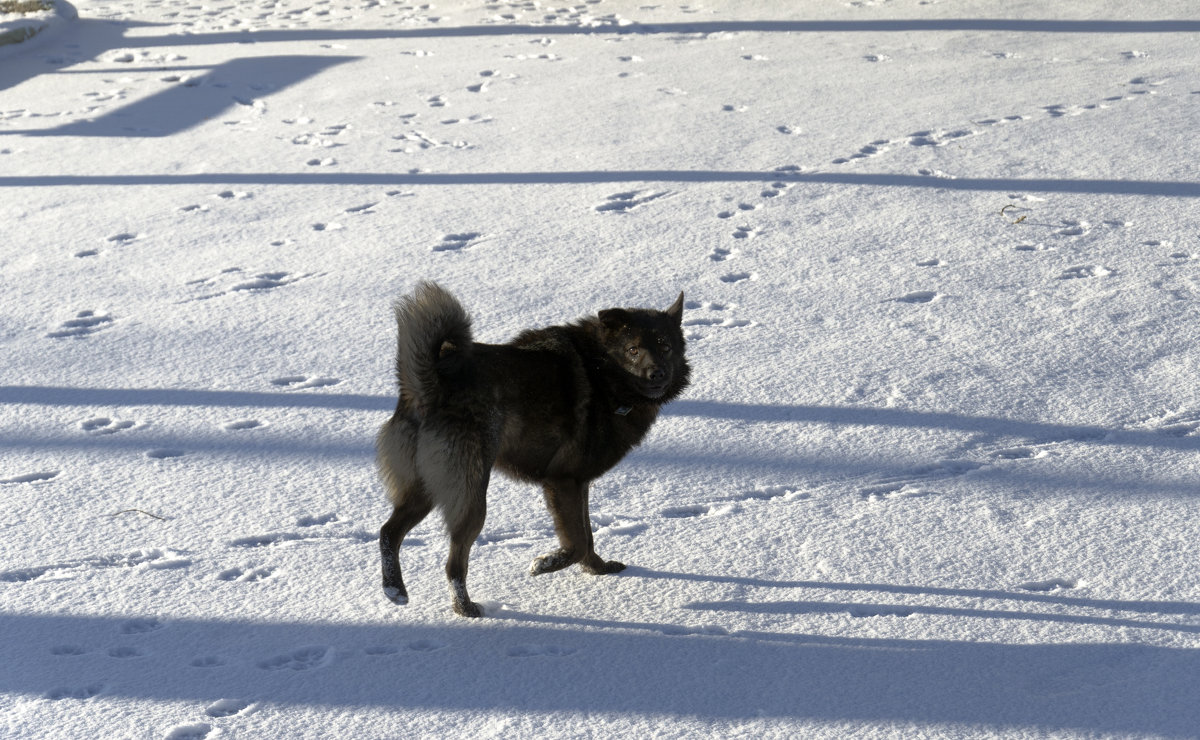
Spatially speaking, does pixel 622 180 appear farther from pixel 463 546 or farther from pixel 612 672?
pixel 612 672

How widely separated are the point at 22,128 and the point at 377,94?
301 centimetres

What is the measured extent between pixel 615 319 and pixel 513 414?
50 centimetres

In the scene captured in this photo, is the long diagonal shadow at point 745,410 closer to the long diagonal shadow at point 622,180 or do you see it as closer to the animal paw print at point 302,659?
the animal paw print at point 302,659

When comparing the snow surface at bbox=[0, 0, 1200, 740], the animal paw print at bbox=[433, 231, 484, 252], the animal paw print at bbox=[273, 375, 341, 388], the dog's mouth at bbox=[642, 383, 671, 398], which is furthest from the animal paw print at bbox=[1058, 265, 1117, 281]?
the animal paw print at bbox=[273, 375, 341, 388]

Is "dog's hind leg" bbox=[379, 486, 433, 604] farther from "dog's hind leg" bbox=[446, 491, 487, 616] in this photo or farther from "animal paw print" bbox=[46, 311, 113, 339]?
"animal paw print" bbox=[46, 311, 113, 339]

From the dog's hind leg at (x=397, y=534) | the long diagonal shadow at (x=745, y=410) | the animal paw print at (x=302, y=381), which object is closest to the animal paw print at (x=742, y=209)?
the long diagonal shadow at (x=745, y=410)

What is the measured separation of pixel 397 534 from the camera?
3.55m

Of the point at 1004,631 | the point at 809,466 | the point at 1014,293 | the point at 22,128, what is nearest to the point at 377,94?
the point at 22,128

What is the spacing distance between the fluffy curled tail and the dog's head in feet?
1.75

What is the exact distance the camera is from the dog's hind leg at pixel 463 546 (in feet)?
11.3

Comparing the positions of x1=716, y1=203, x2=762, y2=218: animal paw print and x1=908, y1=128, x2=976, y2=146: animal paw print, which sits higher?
x1=908, y1=128, x2=976, y2=146: animal paw print

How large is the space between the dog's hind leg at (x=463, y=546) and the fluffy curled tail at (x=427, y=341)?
33cm

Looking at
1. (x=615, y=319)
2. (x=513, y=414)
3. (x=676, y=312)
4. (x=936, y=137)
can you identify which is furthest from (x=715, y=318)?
(x=936, y=137)

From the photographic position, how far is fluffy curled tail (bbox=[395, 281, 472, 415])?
11.2 feet
